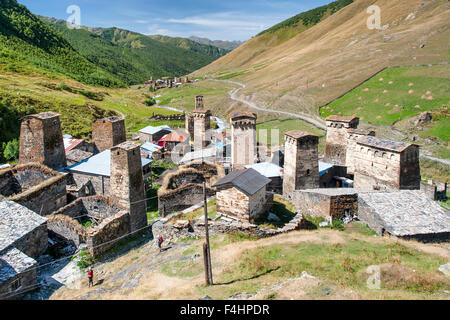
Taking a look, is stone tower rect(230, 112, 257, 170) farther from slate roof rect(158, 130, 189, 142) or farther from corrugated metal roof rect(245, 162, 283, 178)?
slate roof rect(158, 130, 189, 142)

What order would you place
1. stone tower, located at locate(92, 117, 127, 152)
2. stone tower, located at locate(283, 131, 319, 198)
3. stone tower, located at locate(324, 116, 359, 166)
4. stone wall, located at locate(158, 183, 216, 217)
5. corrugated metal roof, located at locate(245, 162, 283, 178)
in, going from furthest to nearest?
stone tower, located at locate(92, 117, 127, 152) → stone tower, located at locate(324, 116, 359, 166) → corrugated metal roof, located at locate(245, 162, 283, 178) → stone wall, located at locate(158, 183, 216, 217) → stone tower, located at locate(283, 131, 319, 198)

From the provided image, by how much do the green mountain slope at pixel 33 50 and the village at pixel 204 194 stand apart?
201ft

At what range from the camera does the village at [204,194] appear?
1678 centimetres

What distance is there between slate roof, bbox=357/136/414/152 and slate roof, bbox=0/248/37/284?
21501 millimetres

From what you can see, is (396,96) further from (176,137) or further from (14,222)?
(14,222)

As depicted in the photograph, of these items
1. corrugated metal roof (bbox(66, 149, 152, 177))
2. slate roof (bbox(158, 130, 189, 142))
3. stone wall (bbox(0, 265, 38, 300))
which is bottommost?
stone wall (bbox(0, 265, 38, 300))

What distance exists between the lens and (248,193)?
1755 cm

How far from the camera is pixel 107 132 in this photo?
31.6 metres

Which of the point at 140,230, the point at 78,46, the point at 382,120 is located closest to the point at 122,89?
the point at 382,120

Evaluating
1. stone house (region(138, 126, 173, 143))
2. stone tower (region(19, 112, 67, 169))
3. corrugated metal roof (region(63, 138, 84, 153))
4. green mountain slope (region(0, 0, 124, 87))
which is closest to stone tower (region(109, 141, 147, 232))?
stone tower (region(19, 112, 67, 169))

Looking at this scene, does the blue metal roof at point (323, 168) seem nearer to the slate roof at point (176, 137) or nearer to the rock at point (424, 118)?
the slate roof at point (176, 137)

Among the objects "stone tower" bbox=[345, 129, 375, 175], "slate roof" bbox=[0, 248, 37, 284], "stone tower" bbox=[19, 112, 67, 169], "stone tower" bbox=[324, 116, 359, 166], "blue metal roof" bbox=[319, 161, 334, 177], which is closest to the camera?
"slate roof" bbox=[0, 248, 37, 284]

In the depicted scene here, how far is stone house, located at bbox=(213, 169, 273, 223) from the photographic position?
17.9 m

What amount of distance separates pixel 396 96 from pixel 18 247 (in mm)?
53683
